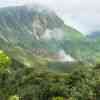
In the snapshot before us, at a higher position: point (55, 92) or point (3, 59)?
point (3, 59)

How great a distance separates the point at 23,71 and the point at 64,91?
19221mm

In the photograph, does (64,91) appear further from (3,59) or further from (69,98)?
(3,59)

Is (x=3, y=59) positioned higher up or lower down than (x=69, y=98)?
higher up

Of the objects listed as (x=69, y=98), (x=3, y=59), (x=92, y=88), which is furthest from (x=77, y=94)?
(x=3, y=59)

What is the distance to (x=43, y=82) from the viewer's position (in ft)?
245

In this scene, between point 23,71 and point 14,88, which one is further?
point 23,71

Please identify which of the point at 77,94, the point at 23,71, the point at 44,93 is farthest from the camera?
the point at 23,71

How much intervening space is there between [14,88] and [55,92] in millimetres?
9590

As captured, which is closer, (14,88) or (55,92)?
(55,92)

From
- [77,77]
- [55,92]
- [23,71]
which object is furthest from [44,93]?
[23,71]

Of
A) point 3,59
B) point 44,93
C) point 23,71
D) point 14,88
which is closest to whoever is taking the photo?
point 3,59

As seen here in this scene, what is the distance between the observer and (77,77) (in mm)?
74250

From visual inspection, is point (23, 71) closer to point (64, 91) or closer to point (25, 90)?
point (25, 90)

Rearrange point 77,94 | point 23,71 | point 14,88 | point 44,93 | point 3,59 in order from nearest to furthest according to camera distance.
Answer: point 3,59
point 77,94
point 44,93
point 14,88
point 23,71
